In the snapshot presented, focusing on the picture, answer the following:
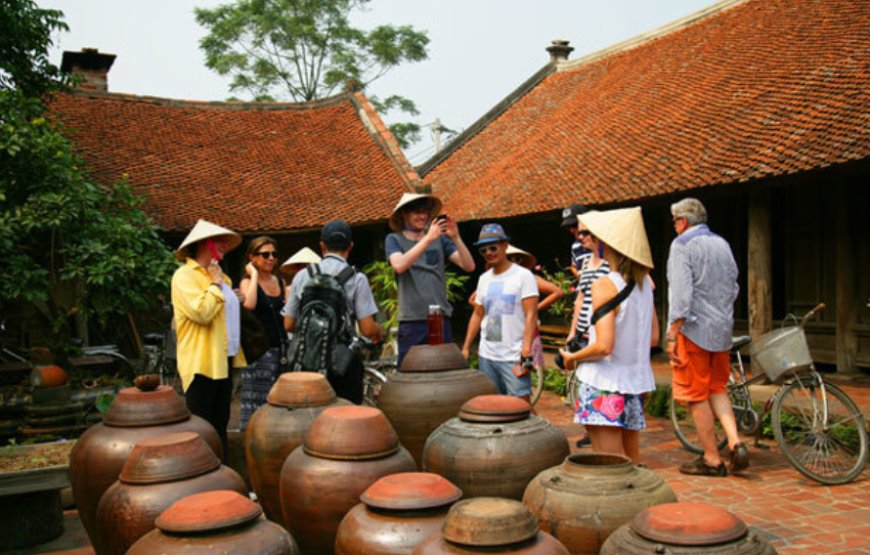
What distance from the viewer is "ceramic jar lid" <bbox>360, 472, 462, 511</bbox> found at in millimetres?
2719

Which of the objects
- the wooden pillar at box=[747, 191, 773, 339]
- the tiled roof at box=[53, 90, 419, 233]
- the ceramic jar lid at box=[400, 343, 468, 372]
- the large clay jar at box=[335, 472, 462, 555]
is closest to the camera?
the large clay jar at box=[335, 472, 462, 555]

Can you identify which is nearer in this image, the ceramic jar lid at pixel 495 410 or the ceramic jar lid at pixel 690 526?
the ceramic jar lid at pixel 690 526

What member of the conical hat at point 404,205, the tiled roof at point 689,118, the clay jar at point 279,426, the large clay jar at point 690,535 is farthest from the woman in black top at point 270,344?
the tiled roof at point 689,118

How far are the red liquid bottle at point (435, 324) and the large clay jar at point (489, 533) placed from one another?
274 cm

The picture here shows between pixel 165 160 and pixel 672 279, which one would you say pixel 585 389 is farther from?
pixel 165 160

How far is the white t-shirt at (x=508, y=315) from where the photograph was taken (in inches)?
211

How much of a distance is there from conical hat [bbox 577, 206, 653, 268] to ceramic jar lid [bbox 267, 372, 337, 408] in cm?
162

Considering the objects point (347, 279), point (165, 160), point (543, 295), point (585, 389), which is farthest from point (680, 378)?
point (165, 160)

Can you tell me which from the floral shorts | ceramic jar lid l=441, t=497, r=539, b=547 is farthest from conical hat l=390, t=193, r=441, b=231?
ceramic jar lid l=441, t=497, r=539, b=547

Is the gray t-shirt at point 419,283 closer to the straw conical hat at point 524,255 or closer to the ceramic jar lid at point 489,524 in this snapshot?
the straw conical hat at point 524,255

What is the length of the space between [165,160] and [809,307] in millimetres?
11385

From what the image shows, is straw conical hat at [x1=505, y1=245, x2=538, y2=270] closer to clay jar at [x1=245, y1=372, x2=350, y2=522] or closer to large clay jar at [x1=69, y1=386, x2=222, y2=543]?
clay jar at [x1=245, y1=372, x2=350, y2=522]

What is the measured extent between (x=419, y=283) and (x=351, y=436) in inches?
77.1

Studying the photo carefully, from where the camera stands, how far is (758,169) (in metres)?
9.07
